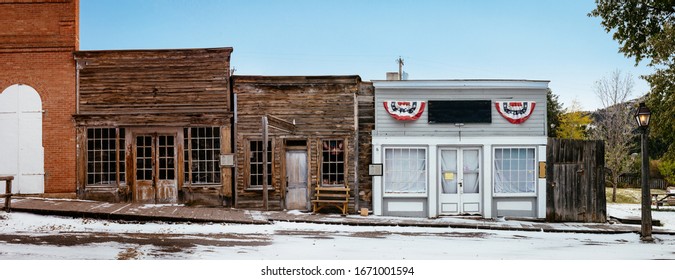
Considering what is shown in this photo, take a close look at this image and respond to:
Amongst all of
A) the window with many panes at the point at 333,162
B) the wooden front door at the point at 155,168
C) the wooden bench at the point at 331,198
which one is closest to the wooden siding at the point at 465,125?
the window with many panes at the point at 333,162

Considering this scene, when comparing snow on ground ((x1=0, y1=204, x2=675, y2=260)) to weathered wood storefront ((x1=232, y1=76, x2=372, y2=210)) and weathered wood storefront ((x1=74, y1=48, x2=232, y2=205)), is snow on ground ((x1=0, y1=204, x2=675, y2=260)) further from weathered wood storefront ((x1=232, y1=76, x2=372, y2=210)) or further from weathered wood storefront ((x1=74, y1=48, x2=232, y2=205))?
weathered wood storefront ((x1=74, y1=48, x2=232, y2=205))

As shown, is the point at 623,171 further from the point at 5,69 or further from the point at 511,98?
the point at 5,69

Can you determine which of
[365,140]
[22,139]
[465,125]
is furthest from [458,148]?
[22,139]

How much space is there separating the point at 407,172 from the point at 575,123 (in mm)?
12204

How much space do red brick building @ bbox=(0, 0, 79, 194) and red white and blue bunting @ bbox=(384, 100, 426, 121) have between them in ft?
23.5

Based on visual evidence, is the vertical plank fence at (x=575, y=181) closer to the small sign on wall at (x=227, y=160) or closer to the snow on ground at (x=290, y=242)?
the snow on ground at (x=290, y=242)

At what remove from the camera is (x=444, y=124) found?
47.4 feet

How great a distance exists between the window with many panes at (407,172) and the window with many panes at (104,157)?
19.6 feet

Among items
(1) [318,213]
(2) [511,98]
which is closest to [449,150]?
(2) [511,98]

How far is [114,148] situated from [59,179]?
133cm

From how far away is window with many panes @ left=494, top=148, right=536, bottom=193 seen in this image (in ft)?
47.6

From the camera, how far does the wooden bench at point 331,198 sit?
46.5 feet

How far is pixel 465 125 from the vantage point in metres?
14.5

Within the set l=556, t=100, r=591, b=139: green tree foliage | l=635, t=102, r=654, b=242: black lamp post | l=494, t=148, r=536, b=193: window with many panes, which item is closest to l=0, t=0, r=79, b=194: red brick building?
l=494, t=148, r=536, b=193: window with many panes
